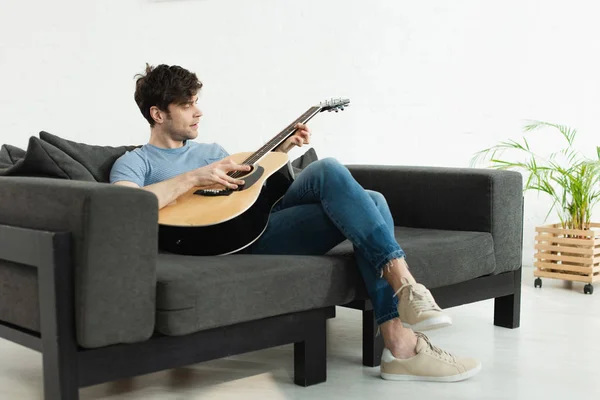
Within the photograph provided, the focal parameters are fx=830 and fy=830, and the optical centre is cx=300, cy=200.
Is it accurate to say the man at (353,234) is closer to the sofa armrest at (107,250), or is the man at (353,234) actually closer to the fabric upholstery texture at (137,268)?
the fabric upholstery texture at (137,268)

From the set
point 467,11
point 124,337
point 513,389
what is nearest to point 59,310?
point 124,337

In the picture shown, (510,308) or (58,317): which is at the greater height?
(58,317)

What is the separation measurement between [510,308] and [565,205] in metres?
1.46

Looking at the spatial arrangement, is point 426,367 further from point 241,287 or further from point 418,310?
point 241,287

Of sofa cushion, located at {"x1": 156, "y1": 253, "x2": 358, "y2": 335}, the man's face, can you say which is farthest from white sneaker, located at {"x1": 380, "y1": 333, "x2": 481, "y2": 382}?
the man's face

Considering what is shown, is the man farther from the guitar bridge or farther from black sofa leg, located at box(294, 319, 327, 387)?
black sofa leg, located at box(294, 319, 327, 387)

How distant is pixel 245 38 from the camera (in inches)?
180

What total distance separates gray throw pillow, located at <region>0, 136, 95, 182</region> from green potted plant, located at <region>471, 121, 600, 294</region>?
2.28 m

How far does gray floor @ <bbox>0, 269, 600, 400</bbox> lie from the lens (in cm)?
231

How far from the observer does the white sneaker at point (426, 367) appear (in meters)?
2.39

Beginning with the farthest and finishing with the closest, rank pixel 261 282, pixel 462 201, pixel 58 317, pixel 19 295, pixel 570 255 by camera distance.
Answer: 1. pixel 570 255
2. pixel 462 201
3. pixel 261 282
4. pixel 19 295
5. pixel 58 317

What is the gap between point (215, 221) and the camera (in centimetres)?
223

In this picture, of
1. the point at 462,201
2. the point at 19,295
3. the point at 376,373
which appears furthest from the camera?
the point at 462,201

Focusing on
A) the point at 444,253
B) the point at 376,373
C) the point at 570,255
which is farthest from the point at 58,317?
the point at 570,255
